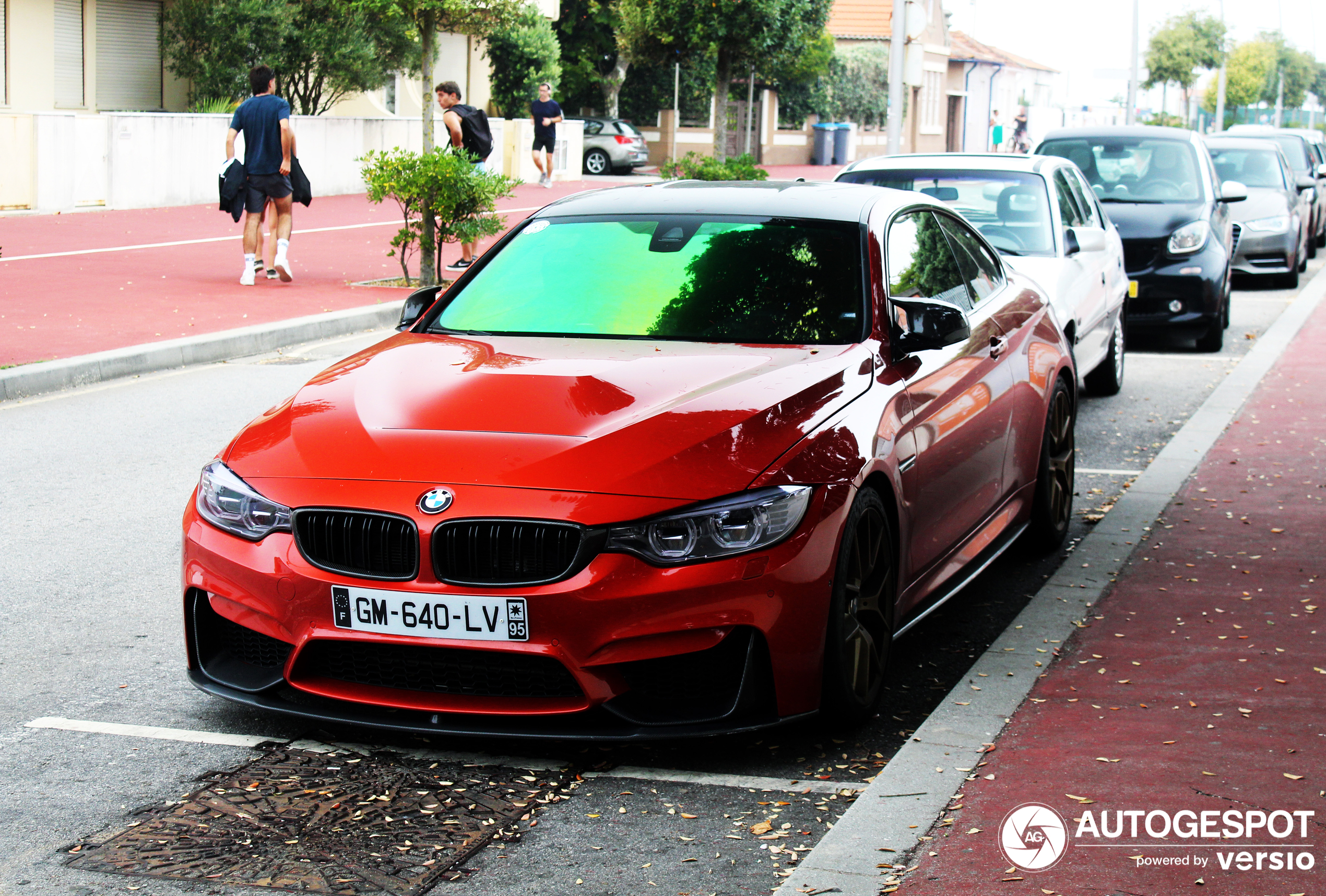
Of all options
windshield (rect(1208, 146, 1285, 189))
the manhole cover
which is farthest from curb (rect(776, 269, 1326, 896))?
windshield (rect(1208, 146, 1285, 189))

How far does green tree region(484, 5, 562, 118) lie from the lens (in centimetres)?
4200

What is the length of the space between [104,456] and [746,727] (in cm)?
527

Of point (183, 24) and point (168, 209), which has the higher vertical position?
point (183, 24)

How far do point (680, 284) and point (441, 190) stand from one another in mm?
10058

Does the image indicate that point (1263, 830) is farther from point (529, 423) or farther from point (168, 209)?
point (168, 209)

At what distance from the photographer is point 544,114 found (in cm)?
3356

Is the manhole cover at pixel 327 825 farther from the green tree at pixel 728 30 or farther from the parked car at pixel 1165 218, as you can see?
the green tree at pixel 728 30

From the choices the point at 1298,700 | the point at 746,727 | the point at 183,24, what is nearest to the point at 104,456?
the point at 746,727

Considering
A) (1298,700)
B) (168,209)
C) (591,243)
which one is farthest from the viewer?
(168,209)

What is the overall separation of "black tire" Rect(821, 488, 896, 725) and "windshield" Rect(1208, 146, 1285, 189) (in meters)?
18.0

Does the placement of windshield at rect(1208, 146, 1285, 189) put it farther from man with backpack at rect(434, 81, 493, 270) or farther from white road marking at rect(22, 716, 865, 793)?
white road marking at rect(22, 716, 865, 793)

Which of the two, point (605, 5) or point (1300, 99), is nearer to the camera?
point (605, 5)

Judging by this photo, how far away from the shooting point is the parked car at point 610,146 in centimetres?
4166

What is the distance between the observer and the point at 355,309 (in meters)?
13.8
